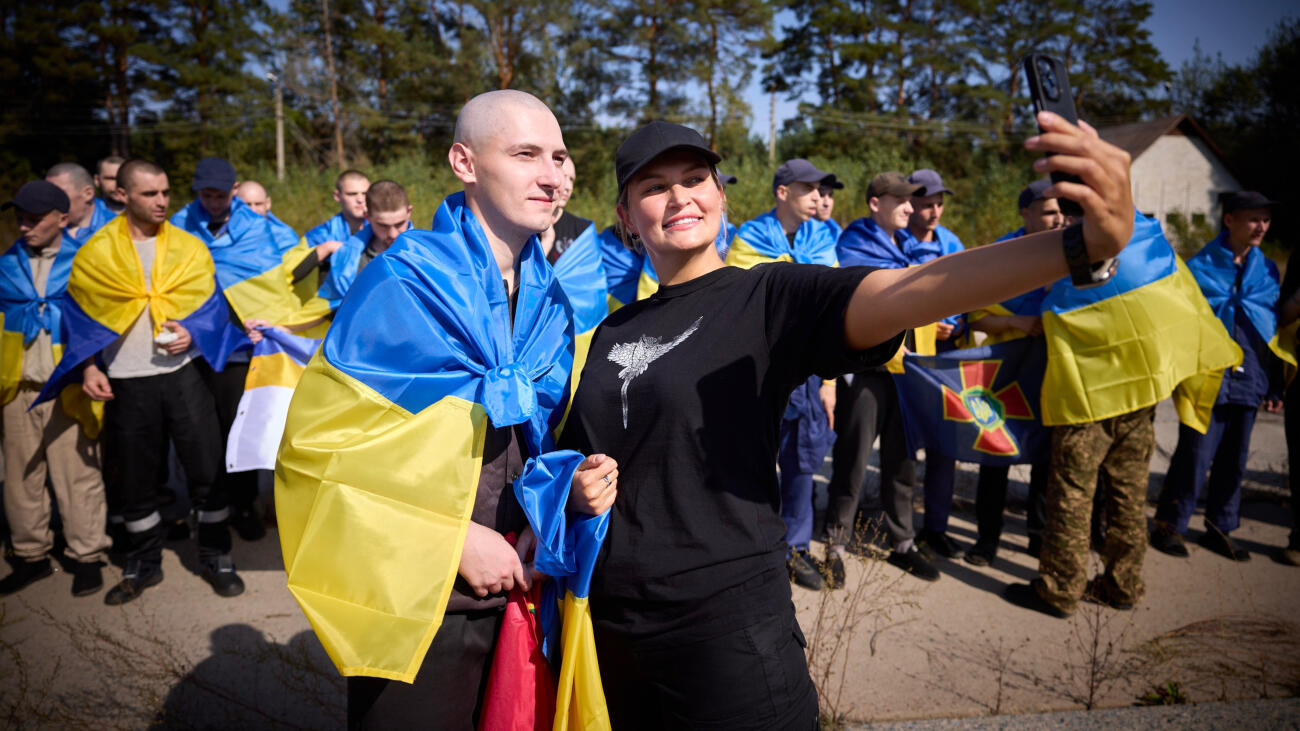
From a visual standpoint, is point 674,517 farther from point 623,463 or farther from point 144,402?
point 144,402

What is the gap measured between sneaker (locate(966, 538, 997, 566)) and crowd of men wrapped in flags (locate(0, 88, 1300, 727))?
2 cm

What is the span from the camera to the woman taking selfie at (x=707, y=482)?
5.48 ft

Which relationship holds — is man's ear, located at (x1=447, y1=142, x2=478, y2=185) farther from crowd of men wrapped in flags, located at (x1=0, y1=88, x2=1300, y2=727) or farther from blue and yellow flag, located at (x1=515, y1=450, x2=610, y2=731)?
blue and yellow flag, located at (x1=515, y1=450, x2=610, y2=731)

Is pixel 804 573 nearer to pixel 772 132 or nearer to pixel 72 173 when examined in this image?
pixel 72 173

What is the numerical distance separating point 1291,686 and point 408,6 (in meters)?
32.6

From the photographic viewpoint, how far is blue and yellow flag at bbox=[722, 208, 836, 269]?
484 cm

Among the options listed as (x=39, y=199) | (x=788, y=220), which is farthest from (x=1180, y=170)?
(x=39, y=199)

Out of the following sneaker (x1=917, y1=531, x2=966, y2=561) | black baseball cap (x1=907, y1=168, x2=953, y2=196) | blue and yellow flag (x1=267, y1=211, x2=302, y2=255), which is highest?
black baseball cap (x1=907, y1=168, x2=953, y2=196)

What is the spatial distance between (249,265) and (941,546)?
533cm

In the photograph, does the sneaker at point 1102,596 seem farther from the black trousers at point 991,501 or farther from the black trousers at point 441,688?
the black trousers at point 441,688

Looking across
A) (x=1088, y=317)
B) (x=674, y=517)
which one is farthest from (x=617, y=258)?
(x=674, y=517)

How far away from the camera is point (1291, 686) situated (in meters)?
3.30

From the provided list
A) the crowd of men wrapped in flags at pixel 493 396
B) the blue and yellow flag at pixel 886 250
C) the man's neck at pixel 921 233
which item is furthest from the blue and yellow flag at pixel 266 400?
the man's neck at pixel 921 233

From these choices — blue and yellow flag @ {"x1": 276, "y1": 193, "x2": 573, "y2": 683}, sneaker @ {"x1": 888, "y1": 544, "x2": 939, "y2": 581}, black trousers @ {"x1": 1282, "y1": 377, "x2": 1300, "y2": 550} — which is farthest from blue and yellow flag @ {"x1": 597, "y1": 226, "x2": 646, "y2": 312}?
black trousers @ {"x1": 1282, "y1": 377, "x2": 1300, "y2": 550}
